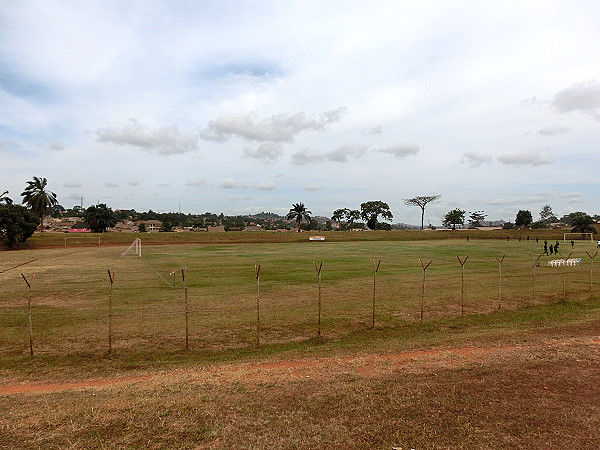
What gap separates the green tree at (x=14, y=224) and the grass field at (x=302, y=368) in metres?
43.8

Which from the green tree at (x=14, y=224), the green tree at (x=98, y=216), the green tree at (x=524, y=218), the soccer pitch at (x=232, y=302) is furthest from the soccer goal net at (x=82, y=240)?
the green tree at (x=524, y=218)

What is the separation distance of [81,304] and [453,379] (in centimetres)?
1966

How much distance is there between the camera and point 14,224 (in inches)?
2434

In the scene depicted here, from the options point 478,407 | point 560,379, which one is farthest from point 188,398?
point 560,379

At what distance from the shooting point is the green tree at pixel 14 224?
201 feet

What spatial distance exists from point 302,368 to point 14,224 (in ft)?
223

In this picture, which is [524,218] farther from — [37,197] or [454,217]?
[37,197]

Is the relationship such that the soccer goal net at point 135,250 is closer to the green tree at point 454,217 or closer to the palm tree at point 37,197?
the palm tree at point 37,197

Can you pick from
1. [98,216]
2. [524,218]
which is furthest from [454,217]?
[98,216]

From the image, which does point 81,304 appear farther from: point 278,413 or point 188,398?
point 278,413

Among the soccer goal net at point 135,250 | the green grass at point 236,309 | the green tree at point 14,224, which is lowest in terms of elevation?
the green grass at point 236,309

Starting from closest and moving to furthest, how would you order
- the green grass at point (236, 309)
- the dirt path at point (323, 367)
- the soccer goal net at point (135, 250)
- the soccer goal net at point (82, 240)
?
the dirt path at point (323, 367) → the green grass at point (236, 309) → the soccer goal net at point (135, 250) → the soccer goal net at point (82, 240)

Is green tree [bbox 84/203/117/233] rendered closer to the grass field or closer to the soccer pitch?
the soccer pitch

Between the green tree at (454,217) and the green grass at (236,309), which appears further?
the green tree at (454,217)
